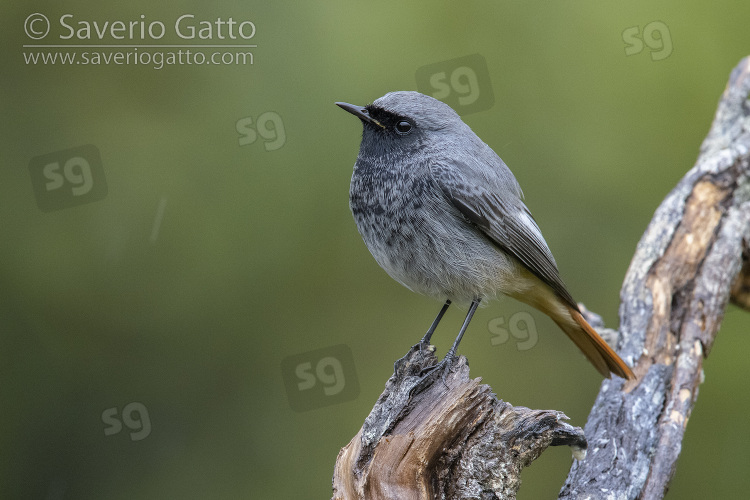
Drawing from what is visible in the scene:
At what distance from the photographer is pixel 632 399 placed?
12.9 ft

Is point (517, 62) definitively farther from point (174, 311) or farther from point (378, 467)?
point (378, 467)

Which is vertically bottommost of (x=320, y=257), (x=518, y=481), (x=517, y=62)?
(x=518, y=481)

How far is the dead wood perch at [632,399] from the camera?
Result: 3.10 meters

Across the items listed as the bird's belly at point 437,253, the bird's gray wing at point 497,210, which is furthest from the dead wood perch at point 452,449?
the bird's gray wing at point 497,210

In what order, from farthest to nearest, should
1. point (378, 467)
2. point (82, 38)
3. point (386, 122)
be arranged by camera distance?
1. point (82, 38)
2. point (386, 122)
3. point (378, 467)

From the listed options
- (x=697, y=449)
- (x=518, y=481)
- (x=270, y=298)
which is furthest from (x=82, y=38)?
(x=697, y=449)

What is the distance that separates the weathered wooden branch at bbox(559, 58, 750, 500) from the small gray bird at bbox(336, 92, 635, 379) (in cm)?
24

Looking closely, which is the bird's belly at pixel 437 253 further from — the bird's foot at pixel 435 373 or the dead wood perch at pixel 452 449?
the dead wood perch at pixel 452 449

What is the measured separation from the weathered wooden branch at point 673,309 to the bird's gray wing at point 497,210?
54cm

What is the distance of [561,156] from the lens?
239 inches

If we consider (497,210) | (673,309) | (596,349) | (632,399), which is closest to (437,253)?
(497,210)

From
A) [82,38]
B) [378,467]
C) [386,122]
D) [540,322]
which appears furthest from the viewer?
[540,322]

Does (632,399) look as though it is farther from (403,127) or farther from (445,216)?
(403,127)

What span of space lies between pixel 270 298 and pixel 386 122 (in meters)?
2.15
